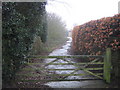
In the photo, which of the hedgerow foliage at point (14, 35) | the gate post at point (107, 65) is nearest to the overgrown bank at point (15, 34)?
the hedgerow foliage at point (14, 35)

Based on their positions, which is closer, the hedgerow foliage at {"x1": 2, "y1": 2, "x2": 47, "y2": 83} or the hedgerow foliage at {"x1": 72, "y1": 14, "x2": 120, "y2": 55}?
the hedgerow foliage at {"x1": 2, "y1": 2, "x2": 47, "y2": 83}

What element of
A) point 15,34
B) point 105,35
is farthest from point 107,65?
point 15,34

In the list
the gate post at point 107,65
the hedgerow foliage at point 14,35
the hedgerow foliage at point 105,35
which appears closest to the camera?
Answer: the hedgerow foliage at point 14,35

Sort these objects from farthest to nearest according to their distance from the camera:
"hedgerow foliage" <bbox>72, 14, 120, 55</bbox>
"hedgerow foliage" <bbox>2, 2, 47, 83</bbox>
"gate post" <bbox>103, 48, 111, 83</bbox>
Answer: "hedgerow foliage" <bbox>72, 14, 120, 55</bbox>
"gate post" <bbox>103, 48, 111, 83</bbox>
"hedgerow foliage" <bbox>2, 2, 47, 83</bbox>

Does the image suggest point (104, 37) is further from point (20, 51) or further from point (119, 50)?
point (20, 51)

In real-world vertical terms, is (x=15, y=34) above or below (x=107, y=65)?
above

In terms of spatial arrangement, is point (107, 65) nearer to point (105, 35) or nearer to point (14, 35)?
point (105, 35)

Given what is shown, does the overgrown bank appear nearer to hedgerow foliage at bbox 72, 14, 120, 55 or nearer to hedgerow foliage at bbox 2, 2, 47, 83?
hedgerow foliage at bbox 2, 2, 47, 83

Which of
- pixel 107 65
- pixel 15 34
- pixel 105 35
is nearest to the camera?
pixel 15 34

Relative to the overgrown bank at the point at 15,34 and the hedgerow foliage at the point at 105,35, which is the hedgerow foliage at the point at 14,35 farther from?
the hedgerow foliage at the point at 105,35

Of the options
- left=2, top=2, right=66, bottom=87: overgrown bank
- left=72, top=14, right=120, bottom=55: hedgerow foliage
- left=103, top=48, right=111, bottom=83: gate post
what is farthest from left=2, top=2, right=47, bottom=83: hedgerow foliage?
left=72, top=14, right=120, bottom=55: hedgerow foliage

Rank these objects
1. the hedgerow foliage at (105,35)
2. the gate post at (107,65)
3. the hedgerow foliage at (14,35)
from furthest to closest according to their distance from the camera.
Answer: the hedgerow foliage at (105,35)
the gate post at (107,65)
the hedgerow foliage at (14,35)

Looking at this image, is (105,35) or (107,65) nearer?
(107,65)

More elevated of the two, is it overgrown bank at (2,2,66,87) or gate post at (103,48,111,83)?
overgrown bank at (2,2,66,87)
